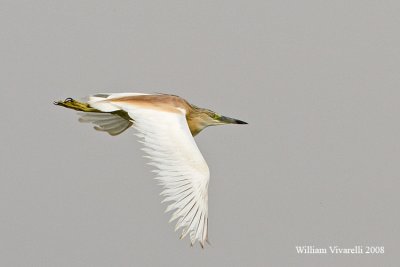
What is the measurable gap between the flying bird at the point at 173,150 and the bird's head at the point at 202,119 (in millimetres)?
226

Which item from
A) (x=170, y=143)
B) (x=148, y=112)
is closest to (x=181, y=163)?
(x=170, y=143)

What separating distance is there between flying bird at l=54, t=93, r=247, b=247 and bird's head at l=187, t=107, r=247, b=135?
0.74 ft

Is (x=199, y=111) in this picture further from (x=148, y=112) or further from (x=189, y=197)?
(x=189, y=197)

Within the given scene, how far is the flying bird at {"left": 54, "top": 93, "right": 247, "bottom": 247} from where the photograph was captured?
9.10m

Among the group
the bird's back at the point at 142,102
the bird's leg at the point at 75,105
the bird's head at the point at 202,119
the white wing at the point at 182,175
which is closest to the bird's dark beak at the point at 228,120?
the bird's head at the point at 202,119

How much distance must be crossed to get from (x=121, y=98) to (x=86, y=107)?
513mm

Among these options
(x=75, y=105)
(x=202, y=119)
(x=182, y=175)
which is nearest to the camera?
(x=182, y=175)

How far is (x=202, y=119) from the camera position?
36.3 ft

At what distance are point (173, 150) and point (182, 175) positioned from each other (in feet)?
0.94

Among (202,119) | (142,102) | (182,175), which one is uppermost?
(142,102)

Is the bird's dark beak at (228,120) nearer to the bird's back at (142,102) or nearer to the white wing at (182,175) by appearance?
the bird's back at (142,102)

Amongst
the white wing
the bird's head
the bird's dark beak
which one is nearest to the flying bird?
the white wing

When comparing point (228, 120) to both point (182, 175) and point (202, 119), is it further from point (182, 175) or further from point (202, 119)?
point (182, 175)

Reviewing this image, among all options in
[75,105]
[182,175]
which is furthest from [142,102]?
[182,175]
